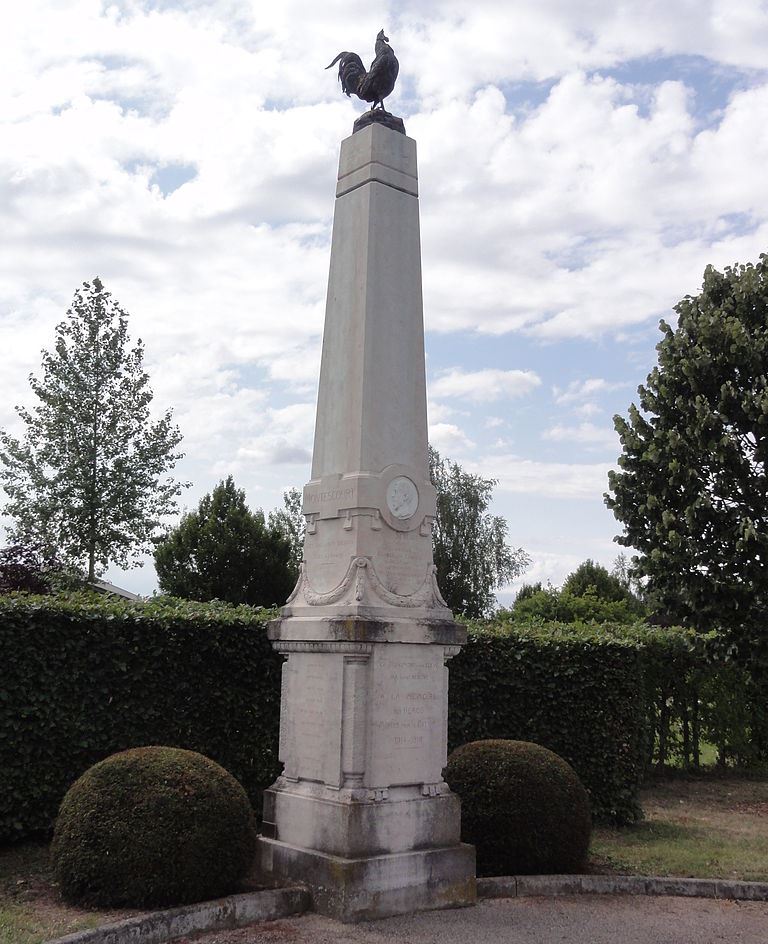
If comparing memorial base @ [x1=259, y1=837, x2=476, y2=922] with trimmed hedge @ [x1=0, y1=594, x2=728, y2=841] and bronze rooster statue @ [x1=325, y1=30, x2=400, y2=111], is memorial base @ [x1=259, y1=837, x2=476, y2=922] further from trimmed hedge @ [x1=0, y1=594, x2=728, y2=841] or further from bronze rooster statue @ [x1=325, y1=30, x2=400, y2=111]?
bronze rooster statue @ [x1=325, y1=30, x2=400, y2=111]

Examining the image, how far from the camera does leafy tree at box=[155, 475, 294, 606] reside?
3606 centimetres

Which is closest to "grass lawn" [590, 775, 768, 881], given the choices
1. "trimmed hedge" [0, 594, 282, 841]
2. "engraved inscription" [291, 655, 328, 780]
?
"engraved inscription" [291, 655, 328, 780]

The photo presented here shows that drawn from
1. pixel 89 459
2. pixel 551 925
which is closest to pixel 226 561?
pixel 89 459

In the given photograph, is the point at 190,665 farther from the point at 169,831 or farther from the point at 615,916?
the point at 615,916

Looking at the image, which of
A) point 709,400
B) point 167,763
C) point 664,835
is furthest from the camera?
point 709,400

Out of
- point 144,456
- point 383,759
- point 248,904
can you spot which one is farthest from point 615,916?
point 144,456

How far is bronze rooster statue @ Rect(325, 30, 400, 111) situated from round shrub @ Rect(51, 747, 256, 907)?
5.97 meters

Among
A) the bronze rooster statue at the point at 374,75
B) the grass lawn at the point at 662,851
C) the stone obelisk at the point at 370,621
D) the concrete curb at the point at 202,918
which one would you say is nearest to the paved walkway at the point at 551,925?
the concrete curb at the point at 202,918

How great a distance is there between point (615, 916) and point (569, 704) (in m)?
4.57

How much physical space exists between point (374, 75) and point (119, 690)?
6207 mm

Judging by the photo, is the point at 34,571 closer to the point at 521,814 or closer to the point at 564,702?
the point at 564,702

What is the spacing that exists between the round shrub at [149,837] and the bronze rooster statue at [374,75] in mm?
5969

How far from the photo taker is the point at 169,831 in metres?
6.89

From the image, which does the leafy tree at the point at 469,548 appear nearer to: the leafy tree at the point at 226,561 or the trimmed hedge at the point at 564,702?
the leafy tree at the point at 226,561
